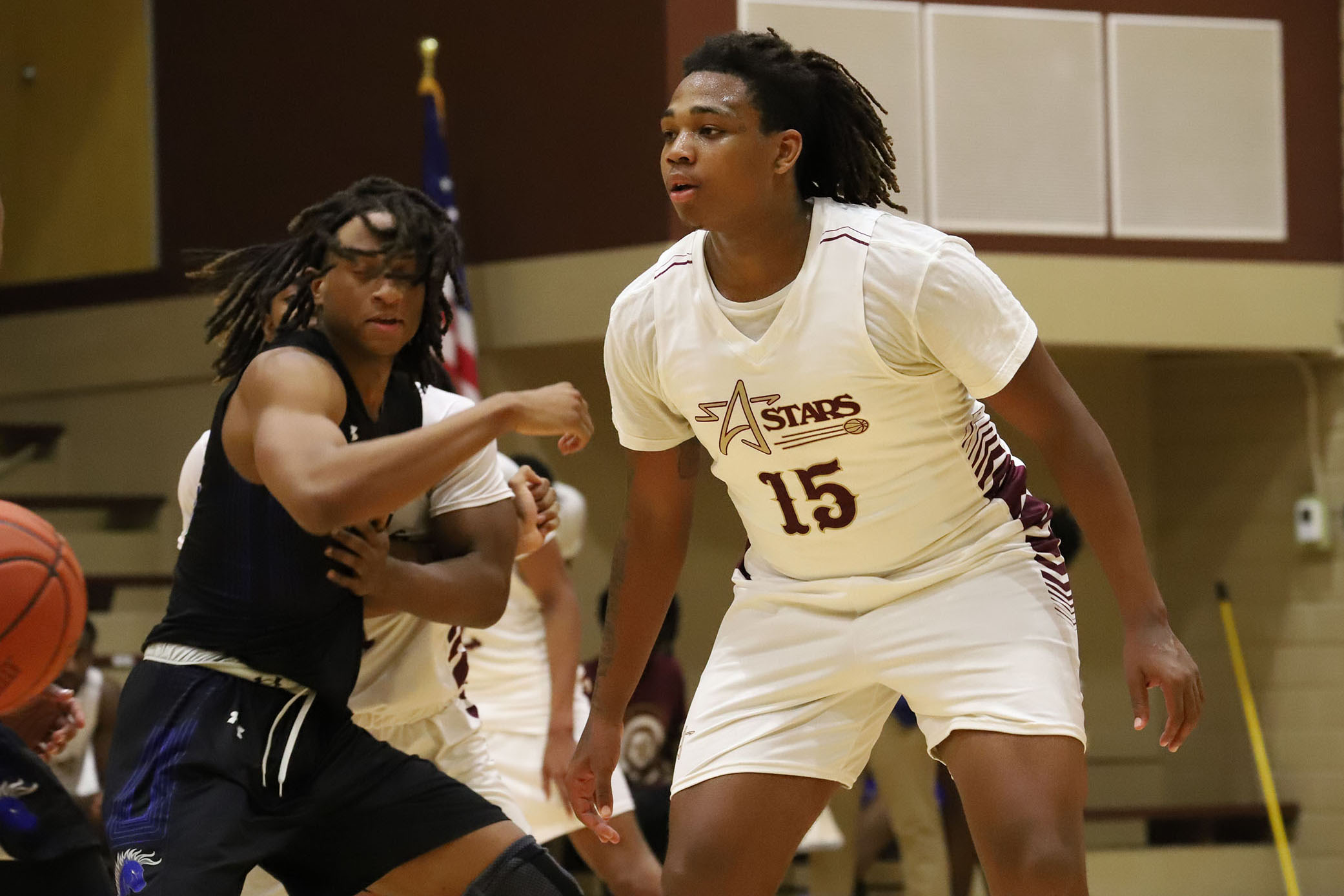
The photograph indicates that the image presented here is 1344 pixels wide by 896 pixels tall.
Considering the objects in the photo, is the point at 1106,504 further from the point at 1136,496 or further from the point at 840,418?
the point at 1136,496

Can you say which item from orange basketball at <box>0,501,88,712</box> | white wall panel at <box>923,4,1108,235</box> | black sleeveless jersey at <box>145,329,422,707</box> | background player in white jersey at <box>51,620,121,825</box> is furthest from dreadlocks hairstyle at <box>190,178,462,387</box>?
white wall panel at <box>923,4,1108,235</box>

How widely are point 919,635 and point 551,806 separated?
7.07 feet

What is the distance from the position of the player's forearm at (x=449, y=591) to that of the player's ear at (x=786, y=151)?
1.05 metres

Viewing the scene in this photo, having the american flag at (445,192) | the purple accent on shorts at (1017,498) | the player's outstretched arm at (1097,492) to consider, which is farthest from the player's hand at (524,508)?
the american flag at (445,192)

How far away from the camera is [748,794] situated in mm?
3285

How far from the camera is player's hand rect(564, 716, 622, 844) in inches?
142

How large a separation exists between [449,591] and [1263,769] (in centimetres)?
662

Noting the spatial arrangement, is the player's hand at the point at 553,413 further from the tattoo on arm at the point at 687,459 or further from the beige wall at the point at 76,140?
the beige wall at the point at 76,140

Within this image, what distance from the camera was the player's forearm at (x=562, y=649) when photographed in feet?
16.4

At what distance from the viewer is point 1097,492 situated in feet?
10.4

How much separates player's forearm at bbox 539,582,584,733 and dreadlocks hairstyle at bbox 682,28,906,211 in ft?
6.20

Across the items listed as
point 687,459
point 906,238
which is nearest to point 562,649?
point 687,459

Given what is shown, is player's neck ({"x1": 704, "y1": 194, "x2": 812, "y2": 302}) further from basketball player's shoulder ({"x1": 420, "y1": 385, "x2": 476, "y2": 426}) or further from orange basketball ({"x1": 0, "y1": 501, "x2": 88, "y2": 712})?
orange basketball ({"x1": 0, "y1": 501, "x2": 88, "y2": 712})

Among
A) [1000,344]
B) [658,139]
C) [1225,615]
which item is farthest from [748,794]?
[1225,615]
